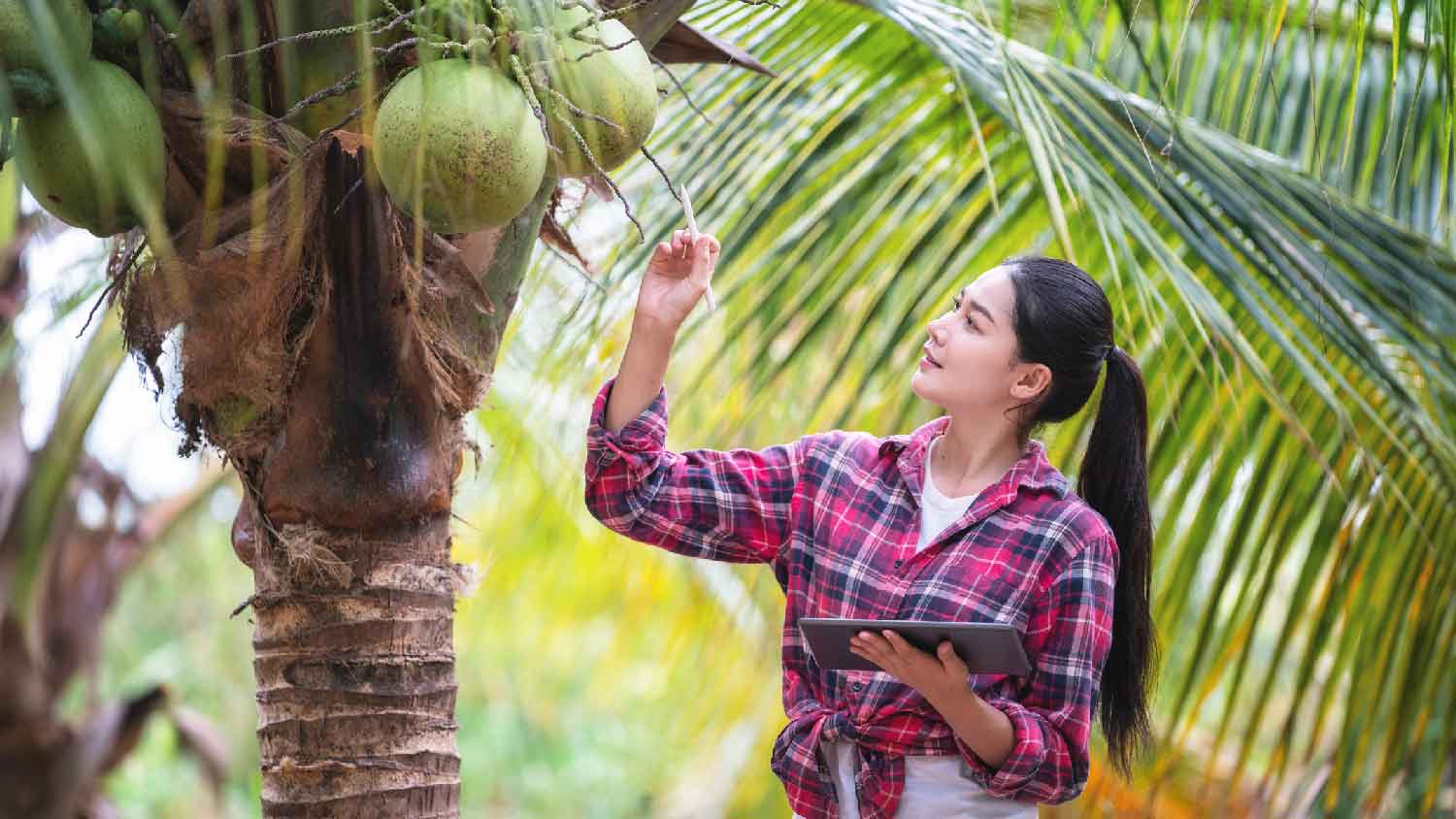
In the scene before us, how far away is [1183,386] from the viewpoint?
2619mm

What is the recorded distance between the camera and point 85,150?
129cm

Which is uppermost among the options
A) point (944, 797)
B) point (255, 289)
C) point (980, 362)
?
point (255, 289)

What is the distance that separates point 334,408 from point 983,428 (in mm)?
740

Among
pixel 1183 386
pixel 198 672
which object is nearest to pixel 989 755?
pixel 1183 386

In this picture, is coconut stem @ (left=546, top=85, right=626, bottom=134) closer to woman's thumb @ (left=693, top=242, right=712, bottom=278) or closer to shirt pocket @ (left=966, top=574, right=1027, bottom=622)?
woman's thumb @ (left=693, top=242, right=712, bottom=278)

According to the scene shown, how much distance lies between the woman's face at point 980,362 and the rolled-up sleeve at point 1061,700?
0.21 metres

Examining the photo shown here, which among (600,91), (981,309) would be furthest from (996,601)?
(600,91)

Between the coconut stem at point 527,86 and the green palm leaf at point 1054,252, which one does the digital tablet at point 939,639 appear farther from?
the green palm leaf at point 1054,252

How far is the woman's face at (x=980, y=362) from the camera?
1808 mm

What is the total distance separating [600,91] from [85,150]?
A: 42 centimetres

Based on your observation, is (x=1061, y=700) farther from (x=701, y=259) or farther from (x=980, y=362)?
(x=701, y=259)

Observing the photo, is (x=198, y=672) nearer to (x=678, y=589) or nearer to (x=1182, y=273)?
(x=678, y=589)

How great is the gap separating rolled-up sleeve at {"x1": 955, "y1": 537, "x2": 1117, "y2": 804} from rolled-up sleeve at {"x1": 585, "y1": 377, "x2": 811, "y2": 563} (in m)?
0.34

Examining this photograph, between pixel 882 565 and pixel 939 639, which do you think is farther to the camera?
pixel 882 565
